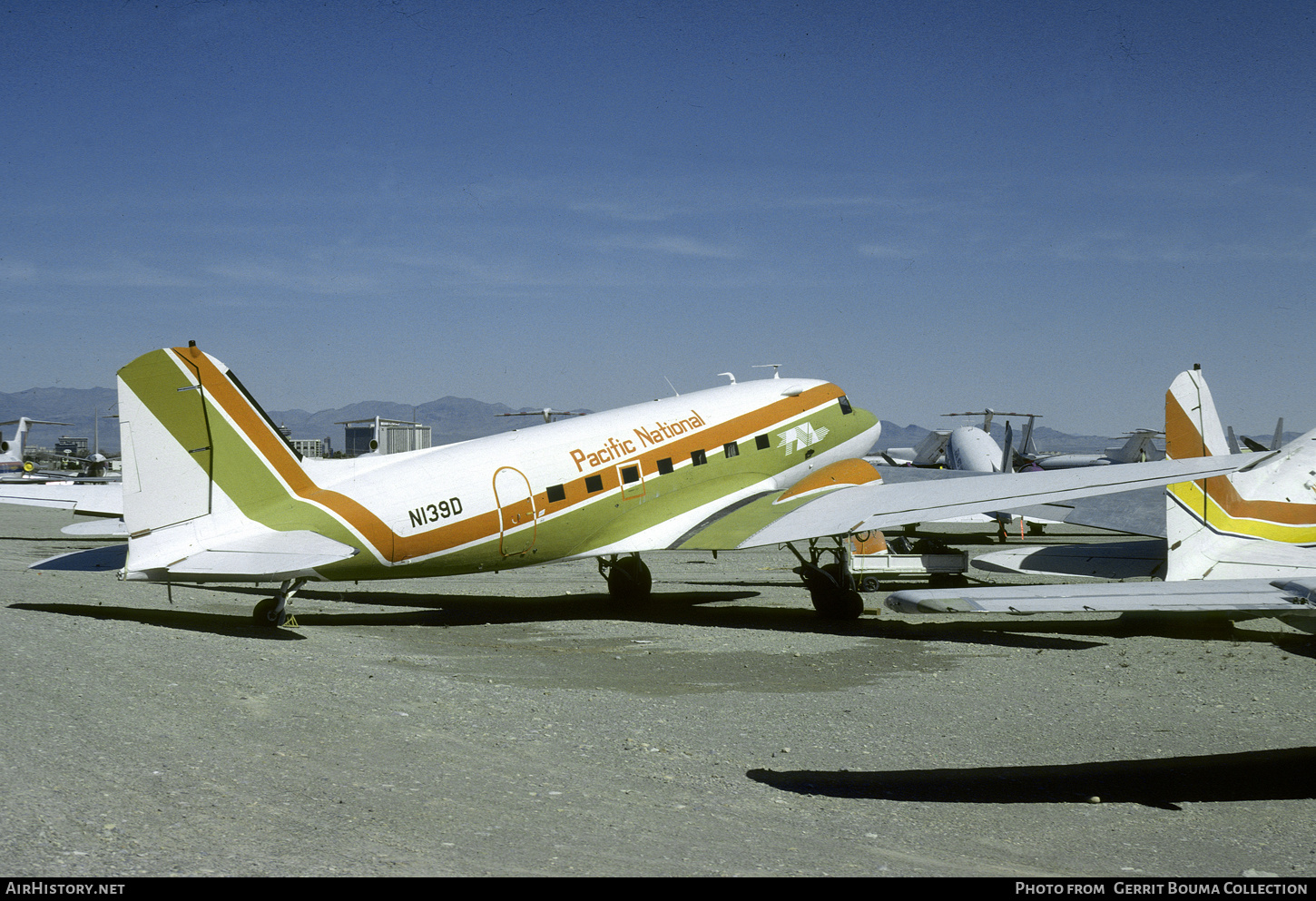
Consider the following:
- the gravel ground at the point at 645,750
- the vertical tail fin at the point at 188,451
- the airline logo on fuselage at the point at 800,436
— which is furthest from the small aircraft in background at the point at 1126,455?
the vertical tail fin at the point at 188,451

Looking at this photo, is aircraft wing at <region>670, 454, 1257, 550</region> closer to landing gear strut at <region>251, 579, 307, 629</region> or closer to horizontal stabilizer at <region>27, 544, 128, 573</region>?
landing gear strut at <region>251, 579, 307, 629</region>

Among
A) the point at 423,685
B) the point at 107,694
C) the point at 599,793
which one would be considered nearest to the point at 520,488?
the point at 423,685

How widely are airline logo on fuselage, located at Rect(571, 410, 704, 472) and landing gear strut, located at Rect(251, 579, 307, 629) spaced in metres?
5.48

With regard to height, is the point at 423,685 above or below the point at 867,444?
Answer: below

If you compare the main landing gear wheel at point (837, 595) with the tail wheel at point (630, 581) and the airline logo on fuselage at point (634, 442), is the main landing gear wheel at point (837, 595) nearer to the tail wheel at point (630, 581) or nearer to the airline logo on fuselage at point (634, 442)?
the tail wheel at point (630, 581)

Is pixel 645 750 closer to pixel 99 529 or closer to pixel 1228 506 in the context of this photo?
pixel 1228 506

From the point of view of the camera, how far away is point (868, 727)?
34.7ft

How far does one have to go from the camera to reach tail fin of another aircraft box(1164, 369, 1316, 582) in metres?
16.9

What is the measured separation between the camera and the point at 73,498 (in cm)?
2967

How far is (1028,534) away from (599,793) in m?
39.5

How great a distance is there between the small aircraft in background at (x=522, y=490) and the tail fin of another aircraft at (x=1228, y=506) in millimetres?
981

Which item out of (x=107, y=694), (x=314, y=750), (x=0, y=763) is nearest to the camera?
(x=0, y=763)

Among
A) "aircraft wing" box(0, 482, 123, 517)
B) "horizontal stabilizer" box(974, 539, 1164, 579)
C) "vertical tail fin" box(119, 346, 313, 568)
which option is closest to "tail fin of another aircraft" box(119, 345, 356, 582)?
"vertical tail fin" box(119, 346, 313, 568)

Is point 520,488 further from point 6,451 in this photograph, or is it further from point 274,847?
point 6,451
